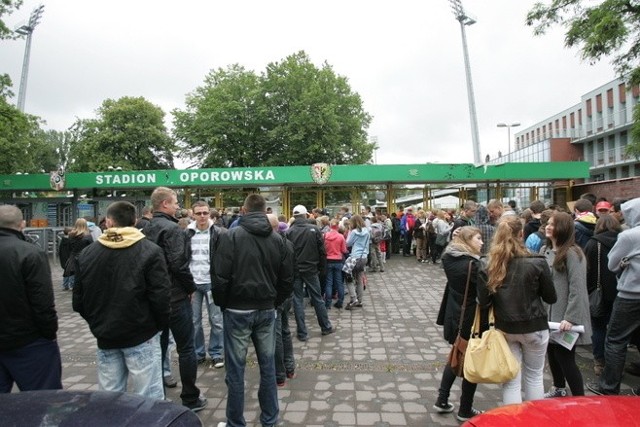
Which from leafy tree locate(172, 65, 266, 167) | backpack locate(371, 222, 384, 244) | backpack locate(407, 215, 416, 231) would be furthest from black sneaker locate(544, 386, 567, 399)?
leafy tree locate(172, 65, 266, 167)

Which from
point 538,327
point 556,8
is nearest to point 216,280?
point 538,327

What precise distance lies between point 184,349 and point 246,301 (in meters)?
1.06

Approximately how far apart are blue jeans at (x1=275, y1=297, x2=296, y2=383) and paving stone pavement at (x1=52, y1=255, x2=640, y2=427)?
0.41ft

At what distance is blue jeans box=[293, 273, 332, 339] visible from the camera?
629cm

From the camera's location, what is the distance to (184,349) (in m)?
4.01

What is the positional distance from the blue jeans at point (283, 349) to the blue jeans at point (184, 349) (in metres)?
0.87

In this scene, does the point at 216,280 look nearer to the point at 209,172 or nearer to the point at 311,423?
the point at 311,423

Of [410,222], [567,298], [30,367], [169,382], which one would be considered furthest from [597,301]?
[410,222]

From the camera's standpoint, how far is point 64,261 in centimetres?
998

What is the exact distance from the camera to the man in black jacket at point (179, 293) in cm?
396

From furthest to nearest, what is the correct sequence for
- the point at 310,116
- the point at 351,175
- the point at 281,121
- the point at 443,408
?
the point at 281,121 < the point at 310,116 < the point at 351,175 < the point at 443,408

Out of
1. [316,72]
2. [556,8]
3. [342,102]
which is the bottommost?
[556,8]

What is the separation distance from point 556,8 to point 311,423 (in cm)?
1474

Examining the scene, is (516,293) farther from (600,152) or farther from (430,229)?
(600,152)
